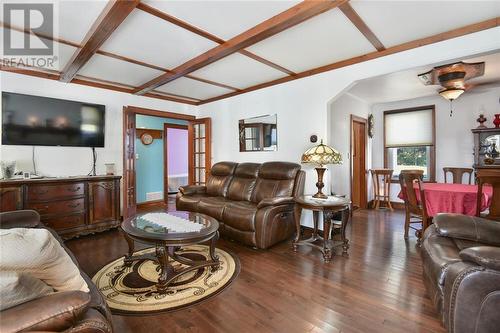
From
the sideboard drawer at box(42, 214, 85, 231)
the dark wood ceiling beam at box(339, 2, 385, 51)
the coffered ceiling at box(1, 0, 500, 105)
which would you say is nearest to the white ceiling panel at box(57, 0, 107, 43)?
the coffered ceiling at box(1, 0, 500, 105)

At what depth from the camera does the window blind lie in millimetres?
5141

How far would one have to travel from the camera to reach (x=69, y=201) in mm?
3490

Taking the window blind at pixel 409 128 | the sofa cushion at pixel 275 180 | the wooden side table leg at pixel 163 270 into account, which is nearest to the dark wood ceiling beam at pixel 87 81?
the sofa cushion at pixel 275 180

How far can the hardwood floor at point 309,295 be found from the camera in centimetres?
170

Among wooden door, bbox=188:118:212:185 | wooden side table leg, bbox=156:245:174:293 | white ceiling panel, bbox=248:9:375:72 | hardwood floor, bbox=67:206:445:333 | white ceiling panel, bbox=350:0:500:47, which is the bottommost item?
hardwood floor, bbox=67:206:445:333

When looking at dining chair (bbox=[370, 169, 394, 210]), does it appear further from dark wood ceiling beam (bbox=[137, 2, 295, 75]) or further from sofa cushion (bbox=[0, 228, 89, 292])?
sofa cushion (bbox=[0, 228, 89, 292])

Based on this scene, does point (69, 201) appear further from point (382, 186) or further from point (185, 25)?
point (382, 186)

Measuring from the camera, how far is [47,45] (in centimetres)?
284

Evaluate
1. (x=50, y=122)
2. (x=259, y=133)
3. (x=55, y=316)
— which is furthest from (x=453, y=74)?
(x=50, y=122)

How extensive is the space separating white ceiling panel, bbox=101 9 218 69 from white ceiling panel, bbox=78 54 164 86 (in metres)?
0.33

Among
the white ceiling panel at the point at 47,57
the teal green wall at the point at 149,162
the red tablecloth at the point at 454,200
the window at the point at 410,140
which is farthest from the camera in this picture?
the teal green wall at the point at 149,162

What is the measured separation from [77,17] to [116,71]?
1467 millimetres

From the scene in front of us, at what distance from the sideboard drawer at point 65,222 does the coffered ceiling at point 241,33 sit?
6.62 feet

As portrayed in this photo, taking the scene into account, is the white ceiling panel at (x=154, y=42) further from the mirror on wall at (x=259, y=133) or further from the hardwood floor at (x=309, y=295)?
the hardwood floor at (x=309, y=295)
